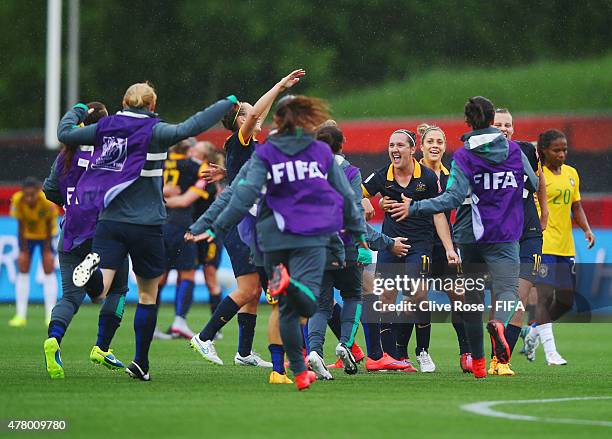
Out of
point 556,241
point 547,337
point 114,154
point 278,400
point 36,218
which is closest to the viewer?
point 278,400

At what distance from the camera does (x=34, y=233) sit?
19922 millimetres

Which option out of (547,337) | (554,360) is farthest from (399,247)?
(547,337)

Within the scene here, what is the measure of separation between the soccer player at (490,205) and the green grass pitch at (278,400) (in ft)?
1.64

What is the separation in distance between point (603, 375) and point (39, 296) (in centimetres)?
1261

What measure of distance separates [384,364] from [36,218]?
921cm

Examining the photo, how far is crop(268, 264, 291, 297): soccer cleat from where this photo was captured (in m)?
9.10

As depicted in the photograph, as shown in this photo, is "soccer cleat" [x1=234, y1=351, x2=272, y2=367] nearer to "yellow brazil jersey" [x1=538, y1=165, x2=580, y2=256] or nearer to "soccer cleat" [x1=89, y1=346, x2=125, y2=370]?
"soccer cleat" [x1=89, y1=346, x2=125, y2=370]

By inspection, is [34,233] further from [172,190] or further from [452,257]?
[452,257]

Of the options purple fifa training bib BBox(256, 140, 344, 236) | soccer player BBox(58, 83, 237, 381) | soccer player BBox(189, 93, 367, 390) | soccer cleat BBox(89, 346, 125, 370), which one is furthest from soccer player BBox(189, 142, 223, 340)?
purple fifa training bib BBox(256, 140, 344, 236)

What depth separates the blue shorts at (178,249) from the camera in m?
16.7

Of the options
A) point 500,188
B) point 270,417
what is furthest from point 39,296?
point 270,417

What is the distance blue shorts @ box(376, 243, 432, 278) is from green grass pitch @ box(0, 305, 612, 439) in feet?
2.94

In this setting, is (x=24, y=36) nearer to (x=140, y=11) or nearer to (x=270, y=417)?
(x=140, y=11)

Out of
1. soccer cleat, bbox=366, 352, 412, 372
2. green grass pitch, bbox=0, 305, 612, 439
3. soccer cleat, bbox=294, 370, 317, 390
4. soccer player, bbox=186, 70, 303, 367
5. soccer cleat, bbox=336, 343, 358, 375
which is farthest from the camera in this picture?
soccer cleat, bbox=366, 352, 412, 372
